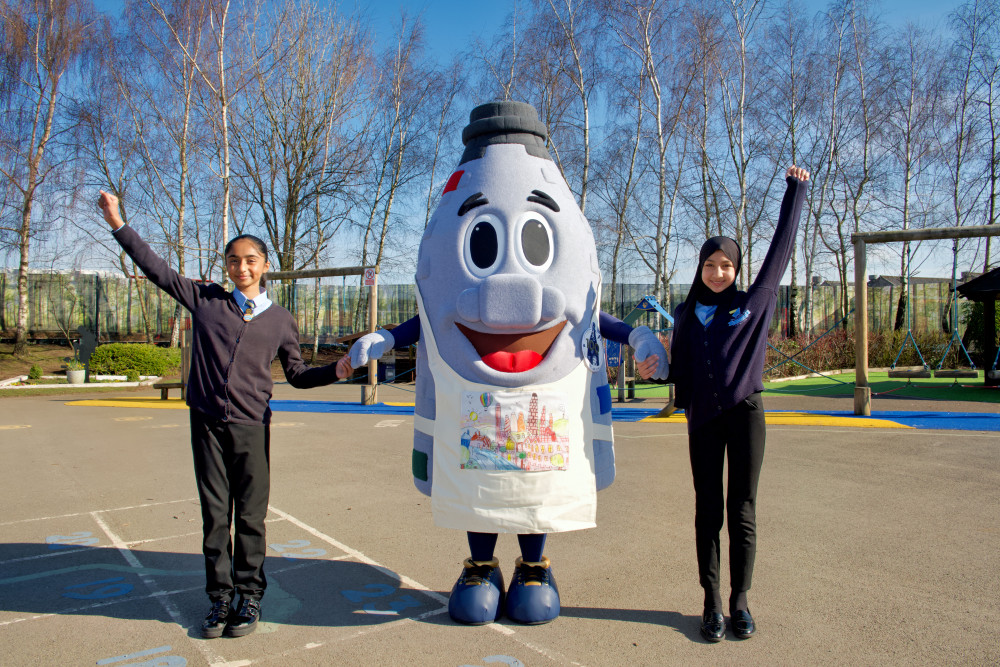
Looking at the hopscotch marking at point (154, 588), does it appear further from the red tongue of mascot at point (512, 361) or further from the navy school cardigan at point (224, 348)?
the red tongue of mascot at point (512, 361)

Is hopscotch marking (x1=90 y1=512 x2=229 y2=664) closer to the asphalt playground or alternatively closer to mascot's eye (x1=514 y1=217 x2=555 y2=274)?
the asphalt playground

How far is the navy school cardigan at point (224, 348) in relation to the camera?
11.3 feet

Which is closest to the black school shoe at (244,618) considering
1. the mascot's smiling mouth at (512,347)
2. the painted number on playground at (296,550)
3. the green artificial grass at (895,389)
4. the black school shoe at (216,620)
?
the black school shoe at (216,620)

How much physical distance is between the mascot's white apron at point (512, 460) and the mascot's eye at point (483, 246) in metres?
0.58

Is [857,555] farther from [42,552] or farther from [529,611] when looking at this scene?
[42,552]

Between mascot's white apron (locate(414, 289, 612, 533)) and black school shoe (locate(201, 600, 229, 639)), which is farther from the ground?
mascot's white apron (locate(414, 289, 612, 533))

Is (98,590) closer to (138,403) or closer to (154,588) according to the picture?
(154,588)

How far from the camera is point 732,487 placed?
3.35 m

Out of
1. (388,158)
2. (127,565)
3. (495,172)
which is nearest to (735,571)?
(495,172)

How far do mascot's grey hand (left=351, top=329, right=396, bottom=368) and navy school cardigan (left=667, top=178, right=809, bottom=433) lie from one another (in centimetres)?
159

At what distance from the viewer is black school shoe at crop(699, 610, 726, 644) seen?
10.5 feet

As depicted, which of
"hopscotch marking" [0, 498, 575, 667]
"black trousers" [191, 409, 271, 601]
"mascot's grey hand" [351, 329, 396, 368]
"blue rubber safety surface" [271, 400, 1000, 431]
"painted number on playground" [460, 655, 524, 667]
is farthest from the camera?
"blue rubber safety surface" [271, 400, 1000, 431]

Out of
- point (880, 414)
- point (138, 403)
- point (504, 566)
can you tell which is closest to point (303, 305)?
point (138, 403)

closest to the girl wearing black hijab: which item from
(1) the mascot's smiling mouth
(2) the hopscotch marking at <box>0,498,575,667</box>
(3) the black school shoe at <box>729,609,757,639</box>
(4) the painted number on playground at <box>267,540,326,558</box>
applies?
(3) the black school shoe at <box>729,609,757,639</box>
